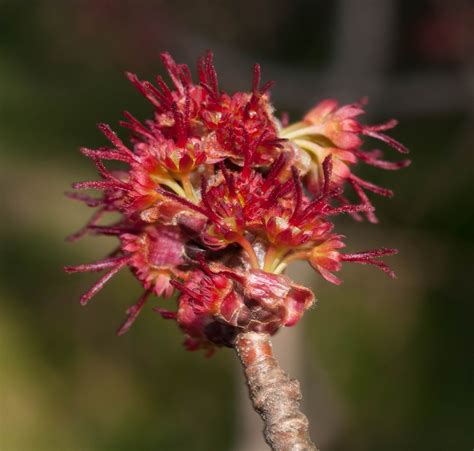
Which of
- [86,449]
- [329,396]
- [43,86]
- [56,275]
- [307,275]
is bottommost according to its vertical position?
[86,449]

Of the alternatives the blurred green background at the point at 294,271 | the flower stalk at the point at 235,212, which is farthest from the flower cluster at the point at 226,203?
the blurred green background at the point at 294,271

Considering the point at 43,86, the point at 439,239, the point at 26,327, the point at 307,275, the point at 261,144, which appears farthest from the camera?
the point at 43,86

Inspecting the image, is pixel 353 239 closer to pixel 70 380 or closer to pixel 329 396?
pixel 329 396

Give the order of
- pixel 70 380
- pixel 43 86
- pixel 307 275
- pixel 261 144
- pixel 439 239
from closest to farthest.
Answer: pixel 261 144
pixel 307 275
pixel 70 380
pixel 439 239
pixel 43 86

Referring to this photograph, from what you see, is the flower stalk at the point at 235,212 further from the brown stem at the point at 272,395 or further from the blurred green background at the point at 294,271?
the blurred green background at the point at 294,271

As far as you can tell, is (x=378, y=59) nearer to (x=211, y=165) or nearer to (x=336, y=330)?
(x=336, y=330)

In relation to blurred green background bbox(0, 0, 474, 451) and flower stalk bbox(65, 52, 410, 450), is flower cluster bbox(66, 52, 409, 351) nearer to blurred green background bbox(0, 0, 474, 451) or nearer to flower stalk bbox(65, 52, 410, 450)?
flower stalk bbox(65, 52, 410, 450)

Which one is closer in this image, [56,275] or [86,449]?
[86,449]

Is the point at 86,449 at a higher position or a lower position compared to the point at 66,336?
lower

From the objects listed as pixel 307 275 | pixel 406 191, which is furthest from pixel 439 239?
pixel 307 275
